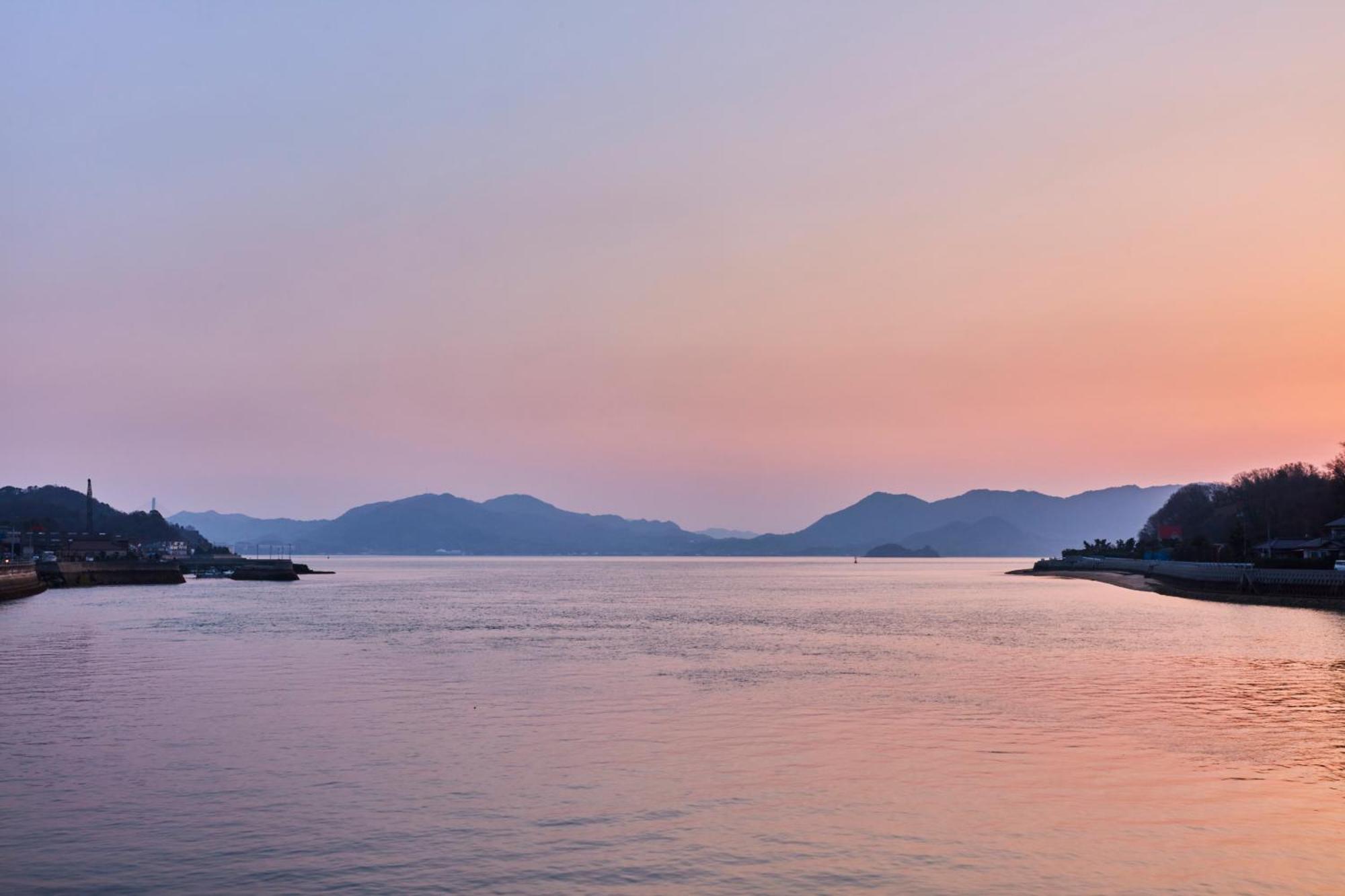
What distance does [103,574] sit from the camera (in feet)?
467

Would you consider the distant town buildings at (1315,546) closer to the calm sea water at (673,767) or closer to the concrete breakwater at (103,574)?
the calm sea water at (673,767)

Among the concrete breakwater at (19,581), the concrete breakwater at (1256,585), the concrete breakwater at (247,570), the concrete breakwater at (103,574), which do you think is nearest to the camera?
the concrete breakwater at (1256,585)

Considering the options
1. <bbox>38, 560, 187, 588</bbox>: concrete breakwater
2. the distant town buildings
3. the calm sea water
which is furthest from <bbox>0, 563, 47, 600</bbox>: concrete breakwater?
the distant town buildings

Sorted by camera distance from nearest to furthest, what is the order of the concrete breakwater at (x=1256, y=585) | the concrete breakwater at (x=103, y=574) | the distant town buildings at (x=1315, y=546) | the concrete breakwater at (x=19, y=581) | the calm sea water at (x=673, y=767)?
the calm sea water at (x=673, y=767), the concrete breakwater at (x=1256, y=585), the concrete breakwater at (x=19, y=581), the distant town buildings at (x=1315, y=546), the concrete breakwater at (x=103, y=574)

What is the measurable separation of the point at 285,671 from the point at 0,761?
62.9ft

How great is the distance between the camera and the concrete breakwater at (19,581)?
9794cm

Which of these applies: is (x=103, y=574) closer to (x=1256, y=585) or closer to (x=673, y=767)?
(x=1256, y=585)

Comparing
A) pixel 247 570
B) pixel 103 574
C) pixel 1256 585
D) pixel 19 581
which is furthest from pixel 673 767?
pixel 247 570

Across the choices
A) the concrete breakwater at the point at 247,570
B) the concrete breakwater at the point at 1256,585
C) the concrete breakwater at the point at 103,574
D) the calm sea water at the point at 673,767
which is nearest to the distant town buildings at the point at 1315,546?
the concrete breakwater at the point at 1256,585

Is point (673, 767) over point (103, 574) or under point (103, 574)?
under

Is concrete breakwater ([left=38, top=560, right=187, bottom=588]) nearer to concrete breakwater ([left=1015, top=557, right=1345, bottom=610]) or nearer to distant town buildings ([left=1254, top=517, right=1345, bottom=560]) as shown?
concrete breakwater ([left=1015, top=557, right=1345, bottom=610])

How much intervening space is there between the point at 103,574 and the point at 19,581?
3977cm

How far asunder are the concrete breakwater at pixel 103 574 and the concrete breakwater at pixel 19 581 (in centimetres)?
1020

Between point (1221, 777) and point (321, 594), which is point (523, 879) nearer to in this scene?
point (1221, 777)
